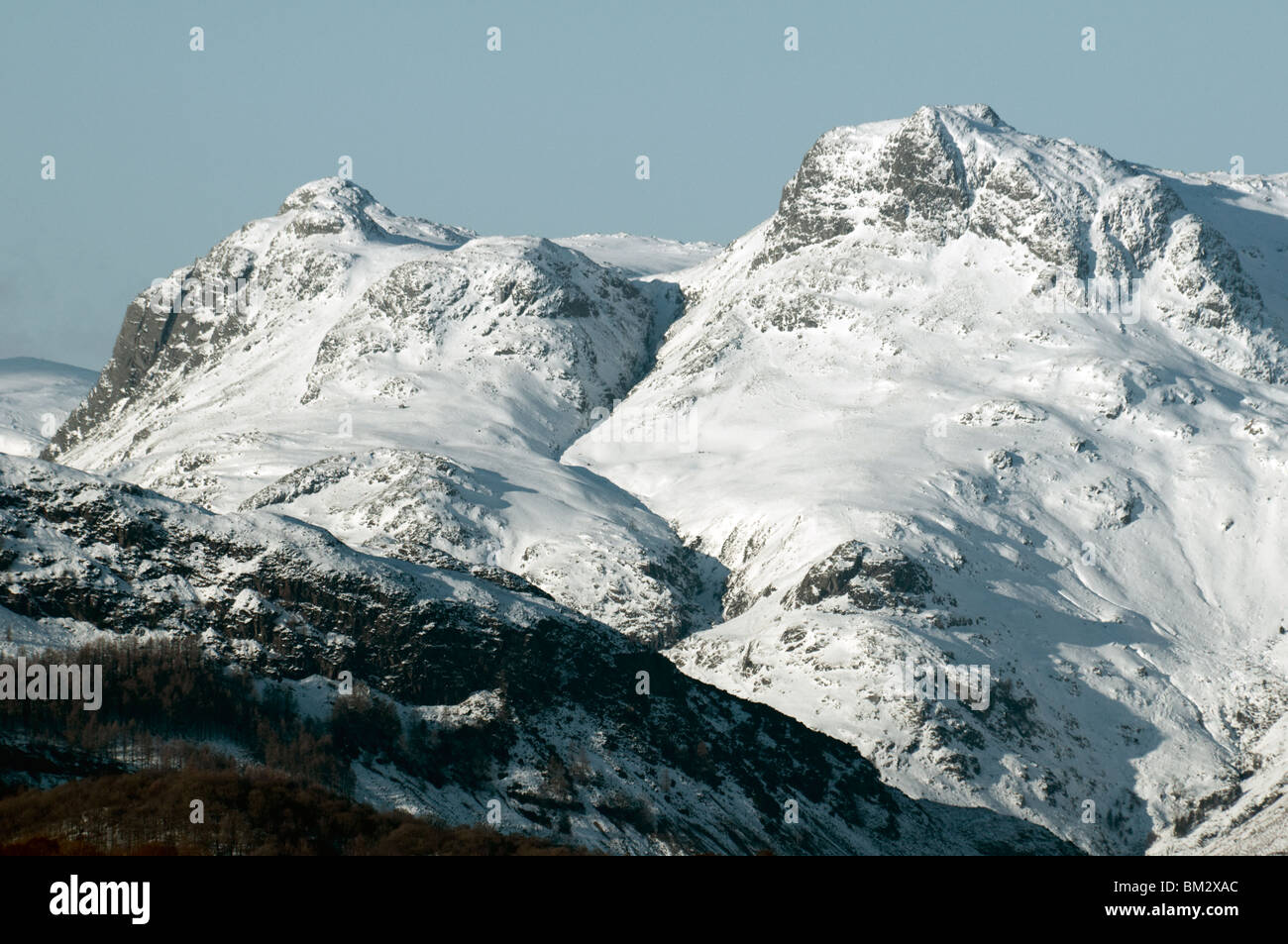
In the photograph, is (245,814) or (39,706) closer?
(245,814)
